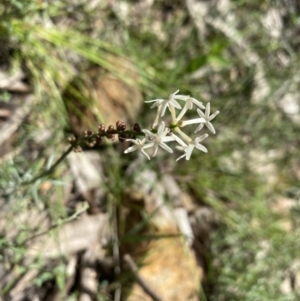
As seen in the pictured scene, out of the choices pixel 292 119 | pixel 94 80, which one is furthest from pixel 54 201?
pixel 292 119

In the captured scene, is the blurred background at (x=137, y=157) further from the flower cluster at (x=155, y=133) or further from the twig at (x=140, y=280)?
the flower cluster at (x=155, y=133)

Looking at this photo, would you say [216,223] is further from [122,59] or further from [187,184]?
[122,59]

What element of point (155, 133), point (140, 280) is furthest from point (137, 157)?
point (155, 133)

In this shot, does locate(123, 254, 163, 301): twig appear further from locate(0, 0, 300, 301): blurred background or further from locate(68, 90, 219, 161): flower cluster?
locate(68, 90, 219, 161): flower cluster

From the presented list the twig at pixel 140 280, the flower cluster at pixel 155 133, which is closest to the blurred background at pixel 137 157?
the twig at pixel 140 280

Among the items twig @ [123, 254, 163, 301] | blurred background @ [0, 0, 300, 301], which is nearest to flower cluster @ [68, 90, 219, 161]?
blurred background @ [0, 0, 300, 301]

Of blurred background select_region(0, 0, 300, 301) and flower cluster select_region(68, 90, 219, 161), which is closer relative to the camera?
Answer: flower cluster select_region(68, 90, 219, 161)
